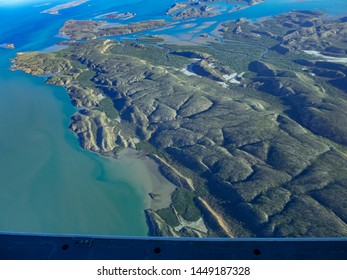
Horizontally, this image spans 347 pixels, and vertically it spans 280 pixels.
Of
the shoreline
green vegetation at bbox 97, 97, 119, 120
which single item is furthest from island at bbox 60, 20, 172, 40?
the shoreline

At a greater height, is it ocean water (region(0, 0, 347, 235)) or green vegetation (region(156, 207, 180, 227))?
ocean water (region(0, 0, 347, 235))

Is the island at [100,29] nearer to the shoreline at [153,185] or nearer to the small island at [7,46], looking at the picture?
the small island at [7,46]

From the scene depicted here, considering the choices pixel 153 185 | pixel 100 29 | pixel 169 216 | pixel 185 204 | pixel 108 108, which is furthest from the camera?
pixel 100 29

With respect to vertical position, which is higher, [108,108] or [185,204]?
[108,108]

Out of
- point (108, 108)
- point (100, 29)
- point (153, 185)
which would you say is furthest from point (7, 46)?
point (153, 185)

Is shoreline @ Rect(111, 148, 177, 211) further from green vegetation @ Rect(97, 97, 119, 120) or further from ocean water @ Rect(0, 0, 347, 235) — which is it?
green vegetation @ Rect(97, 97, 119, 120)

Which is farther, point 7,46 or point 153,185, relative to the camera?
point 7,46

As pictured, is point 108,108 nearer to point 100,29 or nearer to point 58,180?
point 58,180

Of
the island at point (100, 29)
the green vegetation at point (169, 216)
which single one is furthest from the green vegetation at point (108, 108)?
the island at point (100, 29)

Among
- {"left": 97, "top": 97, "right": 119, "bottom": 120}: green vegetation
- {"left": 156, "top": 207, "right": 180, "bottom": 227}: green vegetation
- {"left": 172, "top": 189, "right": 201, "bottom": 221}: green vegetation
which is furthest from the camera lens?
{"left": 97, "top": 97, "right": 119, "bottom": 120}: green vegetation

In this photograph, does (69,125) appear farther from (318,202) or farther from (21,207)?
(318,202)

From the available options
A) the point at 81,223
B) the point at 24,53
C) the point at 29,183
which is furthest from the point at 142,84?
the point at 24,53
